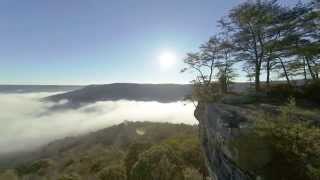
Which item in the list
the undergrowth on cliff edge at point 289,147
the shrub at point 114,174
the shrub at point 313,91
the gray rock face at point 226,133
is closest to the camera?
the undergrowth on cliff edge at point 289,147

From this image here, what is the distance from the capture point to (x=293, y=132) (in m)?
13.2

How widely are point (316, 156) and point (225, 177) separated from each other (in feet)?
21.2

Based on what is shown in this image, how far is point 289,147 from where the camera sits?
1354 cm

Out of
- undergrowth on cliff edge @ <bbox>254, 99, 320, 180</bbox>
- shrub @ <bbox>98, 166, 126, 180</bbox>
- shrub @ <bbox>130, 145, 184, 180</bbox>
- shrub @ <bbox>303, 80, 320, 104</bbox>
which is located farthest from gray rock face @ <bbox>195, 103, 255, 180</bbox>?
shrub @ <bbox>98, 166, 126, 180</bbox>

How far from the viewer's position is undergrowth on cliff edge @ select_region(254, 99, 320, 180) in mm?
12805

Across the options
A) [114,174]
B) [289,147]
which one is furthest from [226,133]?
[114,174]

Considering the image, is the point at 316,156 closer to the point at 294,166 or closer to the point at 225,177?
the point at 294,166

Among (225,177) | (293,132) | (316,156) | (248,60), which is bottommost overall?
(225,177)

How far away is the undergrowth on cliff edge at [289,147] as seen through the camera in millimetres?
12805

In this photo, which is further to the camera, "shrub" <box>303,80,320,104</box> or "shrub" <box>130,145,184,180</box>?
"shrub" <box>130,145,184,180</box>

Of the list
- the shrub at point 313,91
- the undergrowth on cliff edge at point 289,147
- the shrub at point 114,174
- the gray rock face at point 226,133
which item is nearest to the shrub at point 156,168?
the shrub at point 114,174

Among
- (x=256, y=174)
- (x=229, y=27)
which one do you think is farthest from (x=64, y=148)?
(x=256, y=174)

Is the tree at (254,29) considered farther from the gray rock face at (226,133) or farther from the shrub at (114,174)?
the shrub at (114,174)

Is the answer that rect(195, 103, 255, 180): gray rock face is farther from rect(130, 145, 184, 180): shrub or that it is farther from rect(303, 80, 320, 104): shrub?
rect(130, 145, 184, 180): shrub
